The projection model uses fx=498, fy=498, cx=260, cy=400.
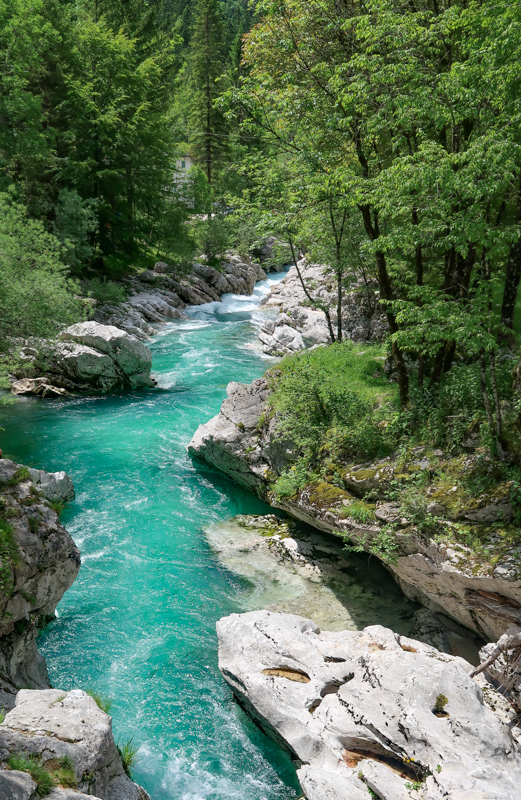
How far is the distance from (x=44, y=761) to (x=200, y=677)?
434cm

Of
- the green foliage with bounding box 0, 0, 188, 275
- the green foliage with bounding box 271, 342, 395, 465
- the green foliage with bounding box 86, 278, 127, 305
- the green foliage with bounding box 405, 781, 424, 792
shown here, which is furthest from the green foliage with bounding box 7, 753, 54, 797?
the green foliage with bounding box 86, 278, 127, 305

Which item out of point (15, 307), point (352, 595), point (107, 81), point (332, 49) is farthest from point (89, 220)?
point (352, 595)

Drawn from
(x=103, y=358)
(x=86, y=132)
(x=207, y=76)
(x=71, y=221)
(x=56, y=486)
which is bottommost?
(x=56, y=486)

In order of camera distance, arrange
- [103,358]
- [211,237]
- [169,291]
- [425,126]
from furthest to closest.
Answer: [211,237], [169,291], [103,358], [425,126]

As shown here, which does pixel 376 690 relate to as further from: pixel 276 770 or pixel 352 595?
pixel 352 595

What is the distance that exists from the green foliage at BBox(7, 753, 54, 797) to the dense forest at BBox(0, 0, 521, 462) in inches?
303

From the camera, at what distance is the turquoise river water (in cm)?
745

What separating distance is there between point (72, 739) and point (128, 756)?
6.32 ft

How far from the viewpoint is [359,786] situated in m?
6.09

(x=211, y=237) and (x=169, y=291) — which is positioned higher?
(x=211, y=237)

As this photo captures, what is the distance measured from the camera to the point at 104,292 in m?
30.3

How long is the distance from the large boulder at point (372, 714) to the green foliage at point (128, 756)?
68.2 inches

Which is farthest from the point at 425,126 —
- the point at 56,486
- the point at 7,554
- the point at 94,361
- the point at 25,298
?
the point at 94,361

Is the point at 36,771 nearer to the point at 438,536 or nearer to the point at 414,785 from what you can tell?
the point at 414,785
